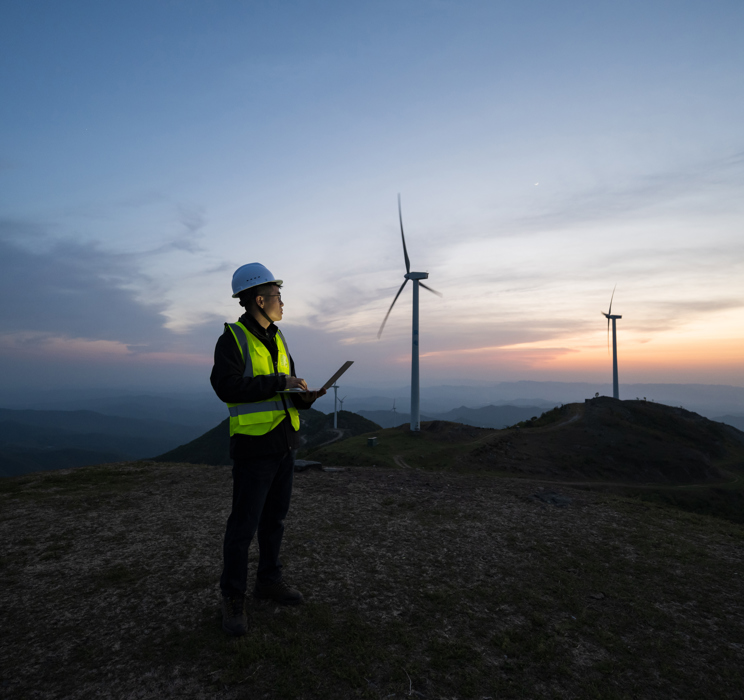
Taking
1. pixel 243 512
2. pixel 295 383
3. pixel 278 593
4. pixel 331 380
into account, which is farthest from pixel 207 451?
pixel 331 380

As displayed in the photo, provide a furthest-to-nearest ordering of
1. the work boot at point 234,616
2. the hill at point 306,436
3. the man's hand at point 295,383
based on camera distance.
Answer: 1. the hill at point 306,436
2. the man's hand at point 295,383
3. the work boot at point 234,616

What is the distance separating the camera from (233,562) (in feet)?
15.1

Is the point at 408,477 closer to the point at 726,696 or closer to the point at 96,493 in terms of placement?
the point at 96,493

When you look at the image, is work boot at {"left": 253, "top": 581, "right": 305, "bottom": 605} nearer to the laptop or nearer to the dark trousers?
the dark trousers

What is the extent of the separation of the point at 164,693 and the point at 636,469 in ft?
121

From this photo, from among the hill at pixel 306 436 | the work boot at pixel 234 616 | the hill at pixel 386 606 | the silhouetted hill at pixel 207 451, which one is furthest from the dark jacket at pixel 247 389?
the silhouetted hill at pixel 207 451

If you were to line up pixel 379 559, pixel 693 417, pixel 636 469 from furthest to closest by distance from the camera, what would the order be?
pixel 693 417 → pixel 636 469 → pixel 379 559

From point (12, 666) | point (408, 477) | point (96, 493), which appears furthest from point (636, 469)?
point (12, 666)

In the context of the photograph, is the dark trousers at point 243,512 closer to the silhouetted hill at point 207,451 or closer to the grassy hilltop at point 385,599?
the grassy hilltop at point 385,599

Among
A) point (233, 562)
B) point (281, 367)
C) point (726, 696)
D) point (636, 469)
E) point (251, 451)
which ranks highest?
point (281, 367)

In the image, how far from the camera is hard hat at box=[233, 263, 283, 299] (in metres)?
5.07

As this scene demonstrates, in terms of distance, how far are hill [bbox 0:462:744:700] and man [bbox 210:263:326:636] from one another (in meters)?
0.43

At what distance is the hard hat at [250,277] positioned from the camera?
5.07m

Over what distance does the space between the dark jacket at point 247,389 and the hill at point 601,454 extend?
26.5 metres
